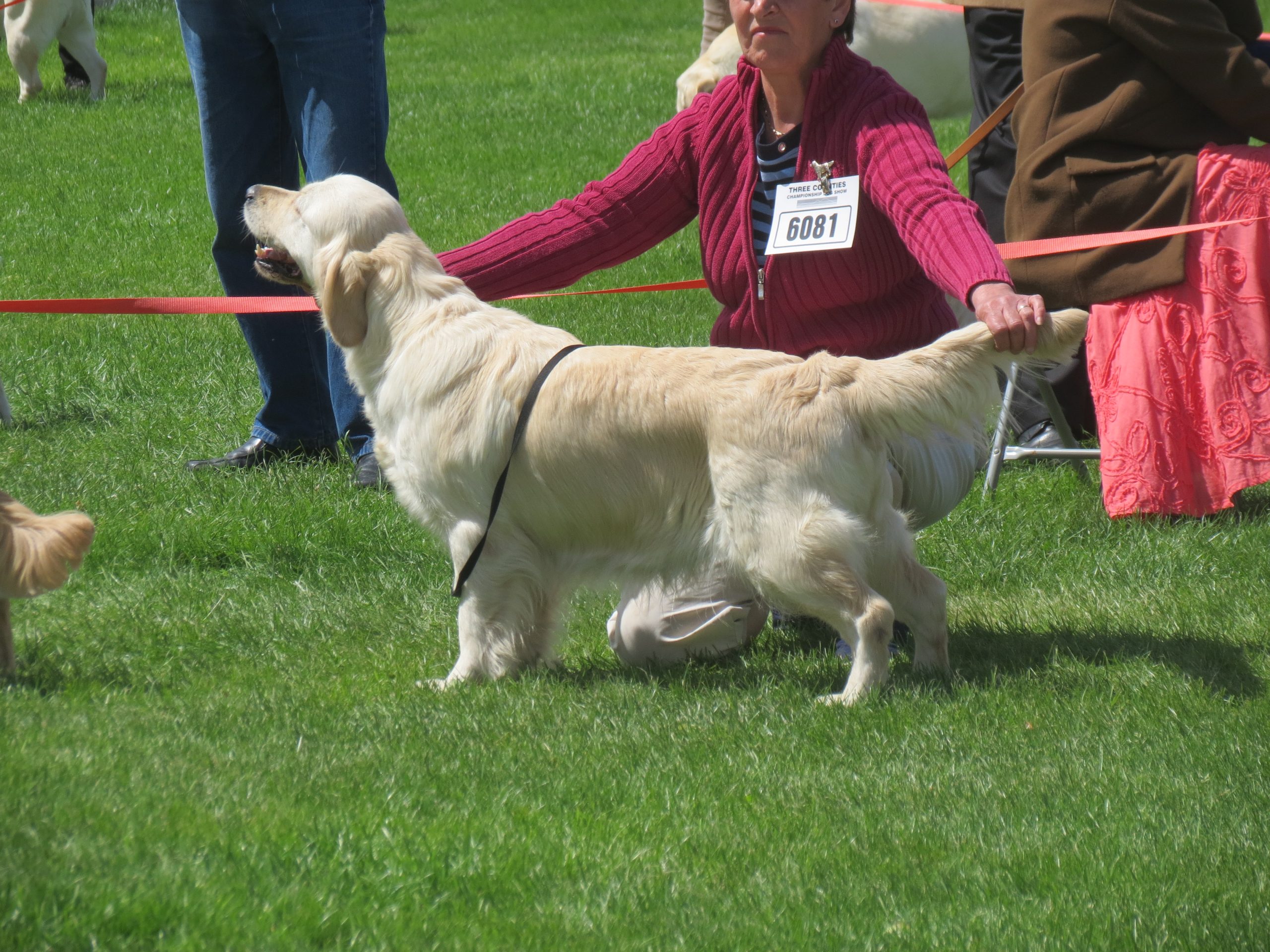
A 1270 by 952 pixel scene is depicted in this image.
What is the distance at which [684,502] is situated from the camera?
11.2 ft

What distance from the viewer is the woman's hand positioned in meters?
3.13

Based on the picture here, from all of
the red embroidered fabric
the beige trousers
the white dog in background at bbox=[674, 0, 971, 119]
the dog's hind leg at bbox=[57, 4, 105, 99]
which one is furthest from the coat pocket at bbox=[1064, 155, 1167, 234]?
the dog's hind leg at bbox=[57, 4, 105, 99]

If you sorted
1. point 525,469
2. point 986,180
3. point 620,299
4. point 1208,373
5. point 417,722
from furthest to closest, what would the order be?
point 620,299 < point 986,180 < point 1208,373 < point 525,469 < point 417,722

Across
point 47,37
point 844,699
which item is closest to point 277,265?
point 844,699

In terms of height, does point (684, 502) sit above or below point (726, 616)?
above

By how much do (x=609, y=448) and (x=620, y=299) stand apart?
5.22 metres

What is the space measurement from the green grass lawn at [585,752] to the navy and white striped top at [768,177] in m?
1.13

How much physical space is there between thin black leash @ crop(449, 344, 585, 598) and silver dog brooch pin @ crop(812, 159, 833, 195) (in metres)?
0.77

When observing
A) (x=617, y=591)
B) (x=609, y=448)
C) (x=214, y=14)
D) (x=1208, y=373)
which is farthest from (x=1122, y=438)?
(x=214, y=14)

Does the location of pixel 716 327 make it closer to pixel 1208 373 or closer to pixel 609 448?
pixel 609 448

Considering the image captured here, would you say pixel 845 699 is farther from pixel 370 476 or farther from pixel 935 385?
pixel 370 476

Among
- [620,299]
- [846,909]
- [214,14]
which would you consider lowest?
[620,299]

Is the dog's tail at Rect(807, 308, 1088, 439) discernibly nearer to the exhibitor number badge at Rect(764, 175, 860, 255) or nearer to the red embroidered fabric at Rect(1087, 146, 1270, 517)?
the exhibitor number badge at Rect(764, 175, 860, 255)

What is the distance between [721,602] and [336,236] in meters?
1.39
